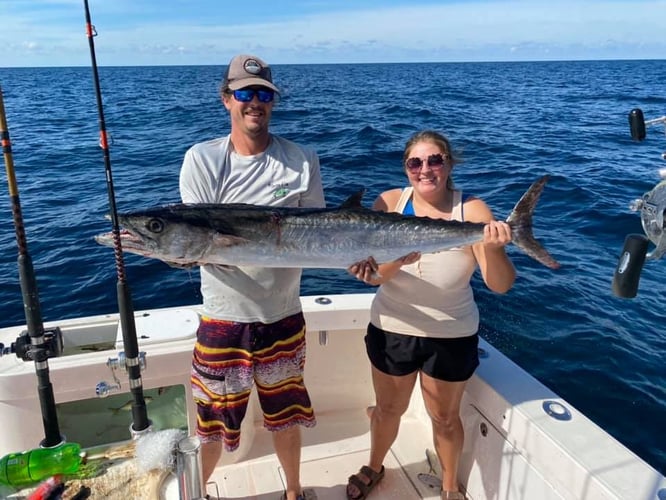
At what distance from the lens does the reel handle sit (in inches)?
85.4

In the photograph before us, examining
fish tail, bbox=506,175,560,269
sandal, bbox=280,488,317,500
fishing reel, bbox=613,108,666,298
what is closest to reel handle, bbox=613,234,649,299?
fishing reel, bbox=613,108,666,298

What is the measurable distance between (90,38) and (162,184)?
30.6 feet

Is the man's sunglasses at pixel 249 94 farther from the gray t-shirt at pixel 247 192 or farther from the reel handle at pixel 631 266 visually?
the reel handle at pixel 631 266

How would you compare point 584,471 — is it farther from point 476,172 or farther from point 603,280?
point 476,172

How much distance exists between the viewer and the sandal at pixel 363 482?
121 inches

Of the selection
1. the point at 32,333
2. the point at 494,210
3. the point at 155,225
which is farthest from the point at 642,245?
the point at 494,210

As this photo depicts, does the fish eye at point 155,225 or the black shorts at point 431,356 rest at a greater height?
the fish eye at point 155,225

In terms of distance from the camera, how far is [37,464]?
8.00ft

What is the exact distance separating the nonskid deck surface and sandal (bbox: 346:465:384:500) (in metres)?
0.05

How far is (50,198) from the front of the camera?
11117 mm

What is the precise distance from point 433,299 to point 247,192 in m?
1.09

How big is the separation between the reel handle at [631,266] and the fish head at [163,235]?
1.83 metres

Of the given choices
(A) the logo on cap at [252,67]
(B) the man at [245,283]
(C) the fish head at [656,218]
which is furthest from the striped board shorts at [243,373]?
(C) the fish head at [656,218]

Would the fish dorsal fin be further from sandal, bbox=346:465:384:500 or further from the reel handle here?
sandal, bbox=346:465:384:500
